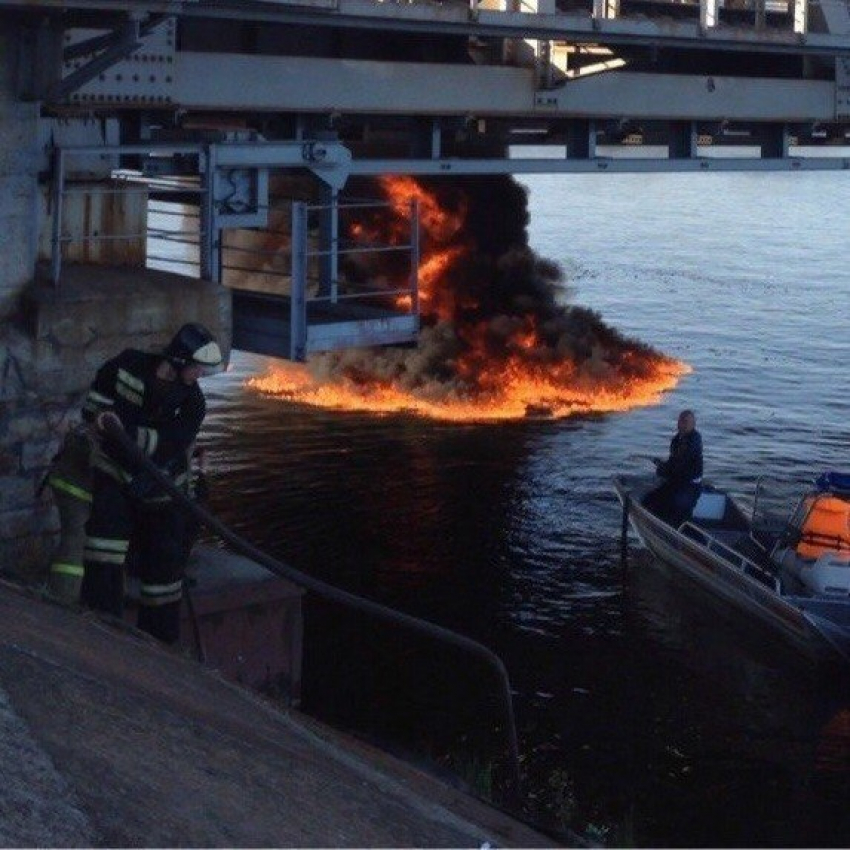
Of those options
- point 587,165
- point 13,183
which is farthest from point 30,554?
point 587,165

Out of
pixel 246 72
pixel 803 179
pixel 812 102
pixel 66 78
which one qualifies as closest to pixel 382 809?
pixel 66 78

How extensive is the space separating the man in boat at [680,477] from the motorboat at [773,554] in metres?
0.16

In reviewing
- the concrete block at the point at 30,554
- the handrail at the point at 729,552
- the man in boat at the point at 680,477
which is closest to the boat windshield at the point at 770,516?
the handrail at the point at 729,552

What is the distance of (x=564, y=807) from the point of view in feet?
48.2

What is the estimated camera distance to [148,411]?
33.6 ft

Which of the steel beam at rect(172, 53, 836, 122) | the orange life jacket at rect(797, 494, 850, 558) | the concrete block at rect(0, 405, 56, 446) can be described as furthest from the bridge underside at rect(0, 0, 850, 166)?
the orange life jacket at rect(797, 494, 850, 558)

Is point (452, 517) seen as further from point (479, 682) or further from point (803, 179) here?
point (803, 179)

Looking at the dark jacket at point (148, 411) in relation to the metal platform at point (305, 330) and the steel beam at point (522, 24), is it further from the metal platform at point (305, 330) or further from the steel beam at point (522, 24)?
the metal platform at point (305, 330)

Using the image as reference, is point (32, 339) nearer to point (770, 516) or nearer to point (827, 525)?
point (827, 525)

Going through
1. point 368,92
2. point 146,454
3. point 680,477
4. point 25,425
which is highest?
point 368,92

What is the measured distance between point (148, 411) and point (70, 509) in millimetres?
895

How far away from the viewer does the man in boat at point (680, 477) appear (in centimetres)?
2111

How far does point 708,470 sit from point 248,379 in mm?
10993

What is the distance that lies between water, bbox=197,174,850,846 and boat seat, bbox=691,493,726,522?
1.05 metres
